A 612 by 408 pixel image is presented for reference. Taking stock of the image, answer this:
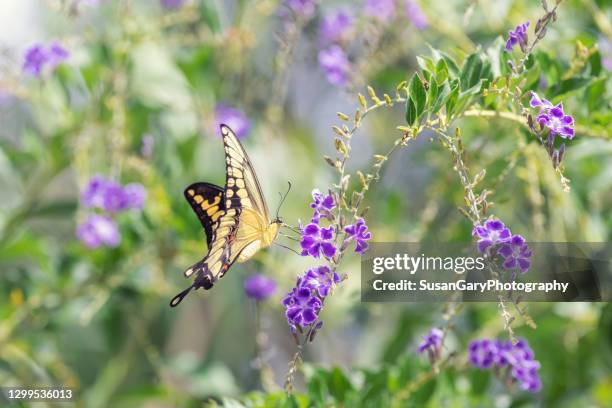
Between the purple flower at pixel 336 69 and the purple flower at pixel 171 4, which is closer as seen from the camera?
the purple flower at pixel 336 69

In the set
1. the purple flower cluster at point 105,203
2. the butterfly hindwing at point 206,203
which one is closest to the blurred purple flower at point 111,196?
the purple flower cluster at point 105,203

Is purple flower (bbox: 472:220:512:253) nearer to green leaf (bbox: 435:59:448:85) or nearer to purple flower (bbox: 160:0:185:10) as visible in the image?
green leaf (bbox: 435:59:448:85)

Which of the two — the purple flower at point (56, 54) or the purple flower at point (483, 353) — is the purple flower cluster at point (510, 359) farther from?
the purple flower at point (56, 54)

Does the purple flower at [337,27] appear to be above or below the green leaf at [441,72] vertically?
above

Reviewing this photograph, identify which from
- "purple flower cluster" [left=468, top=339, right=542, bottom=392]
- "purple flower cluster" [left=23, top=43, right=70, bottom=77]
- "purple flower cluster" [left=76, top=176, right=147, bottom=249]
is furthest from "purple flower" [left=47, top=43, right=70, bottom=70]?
"purple flower cluster" [left=468, top=339, right=542, bottom=392]

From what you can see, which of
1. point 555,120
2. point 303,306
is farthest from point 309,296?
point 555,120

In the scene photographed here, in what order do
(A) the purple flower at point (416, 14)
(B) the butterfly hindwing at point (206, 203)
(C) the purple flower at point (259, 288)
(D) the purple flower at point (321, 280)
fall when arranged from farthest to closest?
(A) the purple flower at point (416, 14) < (C) the purple flower at point (259, 288) < (B) the butterfly hindwing at point (206, 203) < (D) the purple flower at point (321, 280)

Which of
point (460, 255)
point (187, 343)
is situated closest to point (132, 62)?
point (460, 255)

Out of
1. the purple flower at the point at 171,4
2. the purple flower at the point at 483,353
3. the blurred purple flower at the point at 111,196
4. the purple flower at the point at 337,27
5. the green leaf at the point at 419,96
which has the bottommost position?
the purple flower at the point at 483,353
